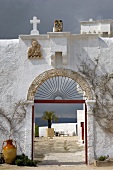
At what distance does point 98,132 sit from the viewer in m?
12.4

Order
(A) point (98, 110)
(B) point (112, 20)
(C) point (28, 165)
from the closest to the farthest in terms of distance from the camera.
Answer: (C) point (28, 165)
(A) point (98, 110)
(B) point (112, 20)

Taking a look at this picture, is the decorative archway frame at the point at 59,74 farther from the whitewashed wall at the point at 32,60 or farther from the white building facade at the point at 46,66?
the whitewashed wall at the point at 32,60

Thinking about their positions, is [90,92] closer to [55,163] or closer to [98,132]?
[98,132]

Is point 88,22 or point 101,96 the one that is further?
point 88,22

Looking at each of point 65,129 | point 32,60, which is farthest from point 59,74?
point 65,129

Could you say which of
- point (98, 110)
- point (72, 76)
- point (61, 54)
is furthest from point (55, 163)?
point (61, 54)

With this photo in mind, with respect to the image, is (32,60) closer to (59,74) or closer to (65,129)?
(59,74)

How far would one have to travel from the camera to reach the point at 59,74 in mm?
Answer: 12562

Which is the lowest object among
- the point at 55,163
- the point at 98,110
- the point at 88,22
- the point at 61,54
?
the point at 55,163

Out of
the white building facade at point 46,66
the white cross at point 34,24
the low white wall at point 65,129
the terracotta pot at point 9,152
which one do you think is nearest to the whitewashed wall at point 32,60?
the white building facade at point 46,66

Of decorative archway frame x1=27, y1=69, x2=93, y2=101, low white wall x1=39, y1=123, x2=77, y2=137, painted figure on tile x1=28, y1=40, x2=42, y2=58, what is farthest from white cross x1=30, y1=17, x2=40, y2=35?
low white wall x1=39, y1=123, x2=77, y2=137

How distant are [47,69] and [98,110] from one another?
2.51 m

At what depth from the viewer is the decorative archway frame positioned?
12.5m

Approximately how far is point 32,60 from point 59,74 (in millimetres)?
1190
